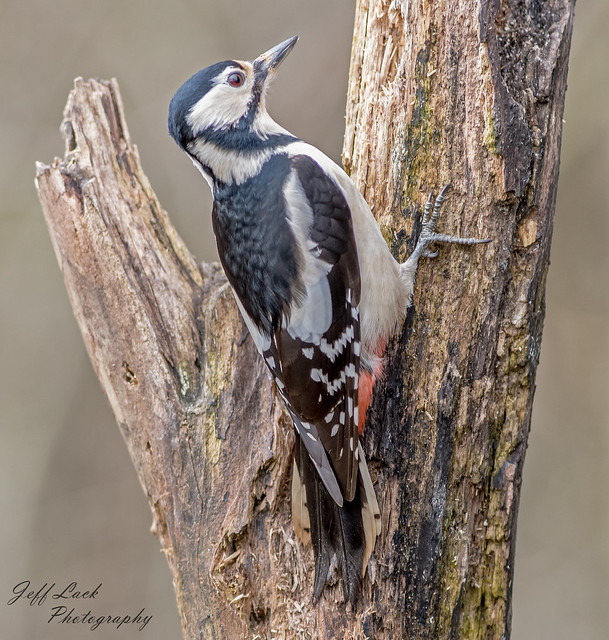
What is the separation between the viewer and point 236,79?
3.12m

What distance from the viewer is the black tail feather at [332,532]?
8.11 feet

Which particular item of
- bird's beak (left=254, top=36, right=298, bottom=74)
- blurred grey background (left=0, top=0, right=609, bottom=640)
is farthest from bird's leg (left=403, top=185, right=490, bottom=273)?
blurred grey background (left=0, top=0, right=609, bottom=640)

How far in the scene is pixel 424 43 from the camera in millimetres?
2723

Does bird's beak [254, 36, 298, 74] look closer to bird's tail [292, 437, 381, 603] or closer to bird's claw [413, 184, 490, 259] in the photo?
bird's claw [413, 184, 490, 259]

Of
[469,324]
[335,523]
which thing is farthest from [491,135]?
[335,523]

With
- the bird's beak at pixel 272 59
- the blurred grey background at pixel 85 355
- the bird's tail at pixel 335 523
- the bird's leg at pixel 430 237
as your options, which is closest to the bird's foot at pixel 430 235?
the bird's leg at pixel 430 237

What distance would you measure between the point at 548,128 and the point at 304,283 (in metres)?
1.11

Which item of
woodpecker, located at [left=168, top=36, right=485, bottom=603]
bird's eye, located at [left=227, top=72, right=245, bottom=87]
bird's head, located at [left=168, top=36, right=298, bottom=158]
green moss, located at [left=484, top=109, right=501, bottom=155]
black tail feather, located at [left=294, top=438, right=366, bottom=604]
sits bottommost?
black tail feather, located at [left=294, top=438, right=366, bottom=604]

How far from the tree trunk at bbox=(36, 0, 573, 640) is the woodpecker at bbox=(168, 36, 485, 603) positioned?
0.08 m

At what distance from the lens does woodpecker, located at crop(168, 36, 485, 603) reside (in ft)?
8.32

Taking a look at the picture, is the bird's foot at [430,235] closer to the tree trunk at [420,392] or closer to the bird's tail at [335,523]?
the tree trunk at [420,392]

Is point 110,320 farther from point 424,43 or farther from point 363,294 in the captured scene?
point 424,43

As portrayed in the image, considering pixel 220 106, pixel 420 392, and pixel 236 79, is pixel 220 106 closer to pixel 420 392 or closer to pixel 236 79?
pixel 236 79

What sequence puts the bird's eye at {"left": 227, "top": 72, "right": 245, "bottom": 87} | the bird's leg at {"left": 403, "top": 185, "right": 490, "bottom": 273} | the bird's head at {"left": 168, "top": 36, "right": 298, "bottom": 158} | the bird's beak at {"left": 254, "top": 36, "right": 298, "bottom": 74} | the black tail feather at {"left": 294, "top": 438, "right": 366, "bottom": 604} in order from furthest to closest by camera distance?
the bird's beak at {"left": 254, "top": 36, "right": 298, "bottom": 74} → the bird's eye at {"left": 227, "top": 72, "right": 245, "bottom": 87} → the bird's head at {"left": 168, "top": 36, "right": 298, "bottom": 158} → the bird's leg at {"left": 403, "top": 185, "right": 490, "bottom": 273} → the black tail feather at {"left": 294, "top": 438, "right": 366, "bottom": 604}
